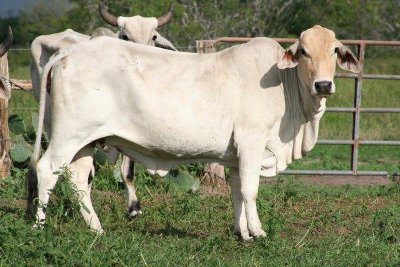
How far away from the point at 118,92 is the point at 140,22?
2.06 m

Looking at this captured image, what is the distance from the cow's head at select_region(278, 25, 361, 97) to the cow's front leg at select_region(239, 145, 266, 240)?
1.68 ft

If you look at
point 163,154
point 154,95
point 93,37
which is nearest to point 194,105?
point 154,95

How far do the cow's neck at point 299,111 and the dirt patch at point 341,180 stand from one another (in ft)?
8.59

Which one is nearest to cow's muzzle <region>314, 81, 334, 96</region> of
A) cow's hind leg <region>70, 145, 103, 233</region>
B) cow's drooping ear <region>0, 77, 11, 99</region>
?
cow's hind leg <region>70, 145, 103, 233</region>

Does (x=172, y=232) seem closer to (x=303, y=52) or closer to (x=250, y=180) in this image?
(x=250, y=180)

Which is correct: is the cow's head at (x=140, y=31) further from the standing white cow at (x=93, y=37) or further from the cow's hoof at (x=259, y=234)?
the cow's hoof at (x=259, y=234)

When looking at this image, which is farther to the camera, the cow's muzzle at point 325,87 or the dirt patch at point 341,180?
the dirt patch at point 341,180

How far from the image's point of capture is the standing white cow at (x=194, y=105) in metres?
5.81

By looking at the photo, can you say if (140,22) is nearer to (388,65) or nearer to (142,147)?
(142,147)

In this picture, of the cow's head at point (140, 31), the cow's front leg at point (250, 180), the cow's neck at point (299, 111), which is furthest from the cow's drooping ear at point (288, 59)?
the cow's head at point (140, 31)

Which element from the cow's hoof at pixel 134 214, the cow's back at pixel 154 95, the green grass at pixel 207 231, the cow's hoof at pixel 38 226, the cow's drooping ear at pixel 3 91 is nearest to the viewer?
the green grass at pixel 207 231

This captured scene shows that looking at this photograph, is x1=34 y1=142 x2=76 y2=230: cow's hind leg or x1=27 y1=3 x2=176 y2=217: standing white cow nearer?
x1=34 y1=142 x2=76 y2=230: cow's hind leg

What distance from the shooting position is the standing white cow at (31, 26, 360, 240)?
581 cm

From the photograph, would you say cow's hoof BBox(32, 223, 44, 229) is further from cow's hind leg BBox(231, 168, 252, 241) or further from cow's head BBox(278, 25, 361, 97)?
cow's head BBox(278, 25, 361, 97)
